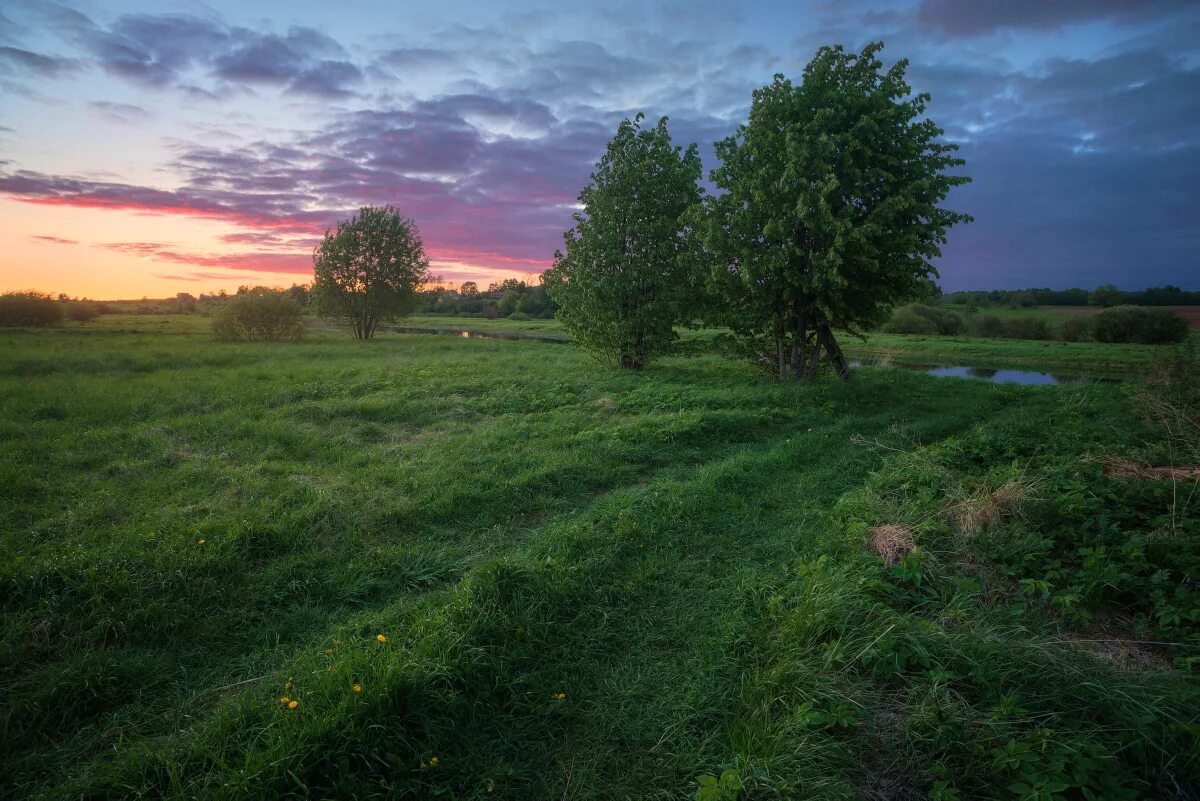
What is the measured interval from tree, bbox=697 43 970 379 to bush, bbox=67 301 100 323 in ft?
85.6

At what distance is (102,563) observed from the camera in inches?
223

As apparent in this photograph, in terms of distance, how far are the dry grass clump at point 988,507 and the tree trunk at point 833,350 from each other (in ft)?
40.6

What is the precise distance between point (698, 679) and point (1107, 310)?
5931cm

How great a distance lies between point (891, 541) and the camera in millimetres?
6070

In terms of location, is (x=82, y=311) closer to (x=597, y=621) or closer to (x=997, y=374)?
(x=597, y=621)

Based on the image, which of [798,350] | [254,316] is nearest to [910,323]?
[798,350]

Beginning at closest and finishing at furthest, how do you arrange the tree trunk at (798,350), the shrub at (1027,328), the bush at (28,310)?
1. the bush at (28,310)
2. the tree trunk at (798,350)
3. the shrub at (1027,328)

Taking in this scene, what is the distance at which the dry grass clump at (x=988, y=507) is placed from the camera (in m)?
6.02

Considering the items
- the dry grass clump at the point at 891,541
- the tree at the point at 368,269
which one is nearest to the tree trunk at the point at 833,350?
the dry grass clump at the point at 891,541

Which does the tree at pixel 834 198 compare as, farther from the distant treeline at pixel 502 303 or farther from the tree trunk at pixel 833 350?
the distant treeline at pixel 502 303

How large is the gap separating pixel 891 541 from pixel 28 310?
27.6 meters

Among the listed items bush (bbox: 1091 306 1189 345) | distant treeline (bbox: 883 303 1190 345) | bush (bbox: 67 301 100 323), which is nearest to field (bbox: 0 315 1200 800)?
bush (bbox: 67 301 100 323)

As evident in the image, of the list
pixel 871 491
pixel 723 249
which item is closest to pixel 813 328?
pixel 723 249

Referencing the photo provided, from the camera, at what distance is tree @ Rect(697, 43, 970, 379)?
49.1 feet
